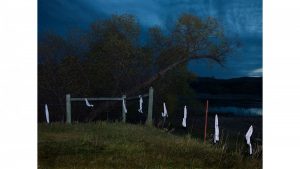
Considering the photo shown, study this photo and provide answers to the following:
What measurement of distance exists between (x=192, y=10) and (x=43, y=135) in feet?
5.18

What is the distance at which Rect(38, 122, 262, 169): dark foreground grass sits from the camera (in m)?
4.21

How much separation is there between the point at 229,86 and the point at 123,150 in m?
0.97

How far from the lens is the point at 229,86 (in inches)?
164

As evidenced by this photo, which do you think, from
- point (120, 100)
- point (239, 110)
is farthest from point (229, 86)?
point (120, 100)

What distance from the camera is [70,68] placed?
443 centimetres

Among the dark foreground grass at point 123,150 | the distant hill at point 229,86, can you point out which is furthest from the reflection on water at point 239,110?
the dark foreground grass at point 123,150

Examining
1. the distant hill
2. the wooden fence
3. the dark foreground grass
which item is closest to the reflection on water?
the distant hill

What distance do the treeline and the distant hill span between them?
8cm

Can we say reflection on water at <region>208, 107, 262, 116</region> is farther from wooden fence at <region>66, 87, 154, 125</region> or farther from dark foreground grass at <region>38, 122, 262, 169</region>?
wooden fence at <region>66, 87, 154, 125</region>

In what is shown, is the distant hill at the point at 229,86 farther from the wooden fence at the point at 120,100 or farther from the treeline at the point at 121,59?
the wooden fence at the point at 120,100

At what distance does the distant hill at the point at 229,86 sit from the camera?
4078 millimetres
